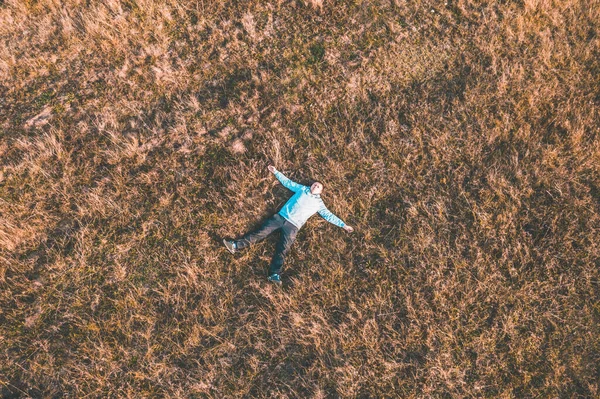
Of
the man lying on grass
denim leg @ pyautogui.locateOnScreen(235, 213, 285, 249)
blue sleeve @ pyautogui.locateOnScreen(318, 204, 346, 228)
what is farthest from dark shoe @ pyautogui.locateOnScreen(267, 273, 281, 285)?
blue sleeve @ pyautogui.locateOnScreen(318, 204, 346, 228)

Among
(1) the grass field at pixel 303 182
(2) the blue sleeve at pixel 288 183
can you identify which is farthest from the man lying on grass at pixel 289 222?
(1) the grass field at pixel 303 182

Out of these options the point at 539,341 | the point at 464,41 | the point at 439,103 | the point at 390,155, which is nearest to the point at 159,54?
the point at 390,155

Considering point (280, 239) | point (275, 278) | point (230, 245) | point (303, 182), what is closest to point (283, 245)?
point (280, 239)

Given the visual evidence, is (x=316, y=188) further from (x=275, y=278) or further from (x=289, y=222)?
(x=275, y=278)

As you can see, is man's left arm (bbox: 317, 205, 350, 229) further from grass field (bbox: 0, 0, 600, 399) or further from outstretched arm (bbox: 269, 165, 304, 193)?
outstretched arm (bbox: 269, 165, 304, 193)

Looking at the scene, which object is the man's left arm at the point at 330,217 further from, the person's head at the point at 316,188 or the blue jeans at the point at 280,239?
the blue jeans at the point at 280,239
